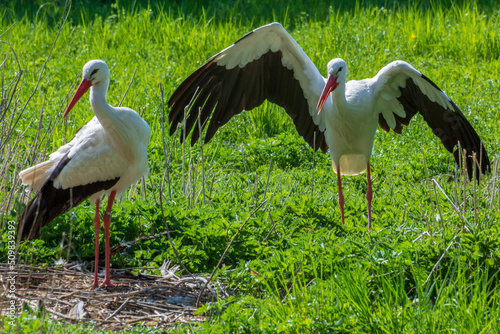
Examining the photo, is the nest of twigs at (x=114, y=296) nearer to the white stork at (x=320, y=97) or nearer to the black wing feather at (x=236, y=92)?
the white stork at (x=320, y=97)

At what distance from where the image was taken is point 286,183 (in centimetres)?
568

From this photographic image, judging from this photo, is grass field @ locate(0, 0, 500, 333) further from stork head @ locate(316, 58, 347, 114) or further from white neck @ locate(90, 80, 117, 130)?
stork head @ locate(316, 58, 347, 114)

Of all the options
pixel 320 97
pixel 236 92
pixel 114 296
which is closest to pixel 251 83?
pixel 236 92

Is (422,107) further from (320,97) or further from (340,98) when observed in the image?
(320,97)

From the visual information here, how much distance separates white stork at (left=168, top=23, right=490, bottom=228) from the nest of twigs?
1.47 meters

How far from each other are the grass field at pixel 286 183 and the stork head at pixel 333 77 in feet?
1.66

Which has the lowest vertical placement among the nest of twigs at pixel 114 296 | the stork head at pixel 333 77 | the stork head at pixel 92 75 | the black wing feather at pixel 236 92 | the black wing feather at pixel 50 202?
the nest of twigs at pixel 114 296

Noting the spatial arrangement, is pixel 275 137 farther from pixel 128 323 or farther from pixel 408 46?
pixel 128 323

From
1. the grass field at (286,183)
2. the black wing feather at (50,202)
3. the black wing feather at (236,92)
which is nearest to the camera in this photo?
the grass field at (286,183)

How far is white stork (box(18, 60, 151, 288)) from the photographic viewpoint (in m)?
3.98

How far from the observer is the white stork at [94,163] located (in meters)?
3.98

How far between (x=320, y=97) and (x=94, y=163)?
1.70m

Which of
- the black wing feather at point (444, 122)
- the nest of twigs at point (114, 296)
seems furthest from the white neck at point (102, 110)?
the black wing feather at point (444, 122)

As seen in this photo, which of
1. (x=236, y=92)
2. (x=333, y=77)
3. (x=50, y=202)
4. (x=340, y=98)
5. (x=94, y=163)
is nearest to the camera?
(x=50, y=202)
